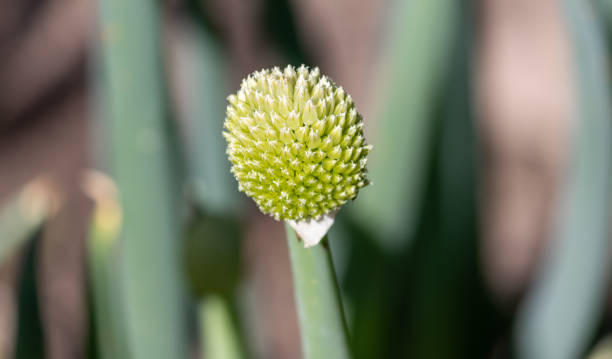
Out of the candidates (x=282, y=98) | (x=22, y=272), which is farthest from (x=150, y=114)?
(x=282, y=98)

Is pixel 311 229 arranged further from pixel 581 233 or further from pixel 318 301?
pixel 581 233

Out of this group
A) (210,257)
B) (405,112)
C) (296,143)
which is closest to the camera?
(296,143)

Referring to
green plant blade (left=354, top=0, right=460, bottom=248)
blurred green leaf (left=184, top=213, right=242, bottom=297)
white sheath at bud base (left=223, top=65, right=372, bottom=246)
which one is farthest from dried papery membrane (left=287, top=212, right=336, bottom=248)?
green plant blade (left=354, top=0, right=460, bottom=248)

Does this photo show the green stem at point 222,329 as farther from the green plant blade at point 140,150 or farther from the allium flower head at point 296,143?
the allium flower head at point 296,143

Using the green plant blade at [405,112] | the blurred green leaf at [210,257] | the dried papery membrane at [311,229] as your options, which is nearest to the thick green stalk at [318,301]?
the dried papery membrane at [311,229]

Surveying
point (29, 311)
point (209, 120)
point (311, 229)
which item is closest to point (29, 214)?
point (29, 311)

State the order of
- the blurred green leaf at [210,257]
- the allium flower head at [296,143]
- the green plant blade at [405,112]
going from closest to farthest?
the allium flower head at [296,143] → the blurred green leaf at [210,257] → the green plant blade at [405,112]

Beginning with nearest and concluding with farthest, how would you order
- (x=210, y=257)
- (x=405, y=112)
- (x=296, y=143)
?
(x=296, y=143) < (x=210, y=257) < (x=405, y=112)
